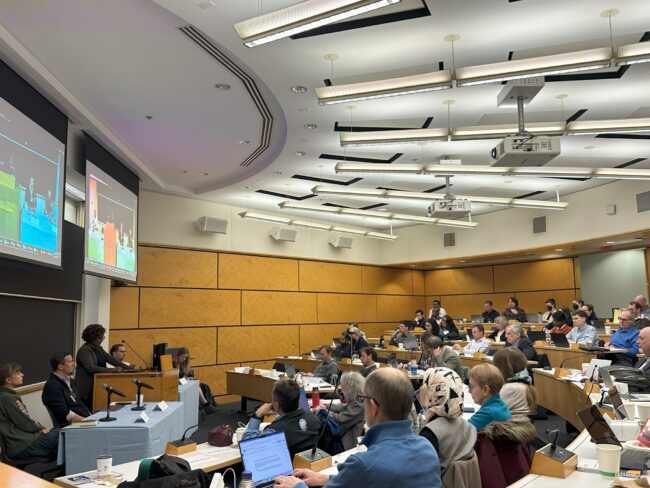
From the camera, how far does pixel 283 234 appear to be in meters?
12.6

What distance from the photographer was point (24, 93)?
5430mm

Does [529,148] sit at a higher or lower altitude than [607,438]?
higher

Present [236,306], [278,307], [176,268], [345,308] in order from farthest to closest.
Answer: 1. [345,308]
2. [278,307]
3. [236,306]
4. [176,268]

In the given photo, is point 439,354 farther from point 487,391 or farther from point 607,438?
point 607,438

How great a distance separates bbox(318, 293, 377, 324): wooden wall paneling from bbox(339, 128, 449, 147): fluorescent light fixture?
8.16 m

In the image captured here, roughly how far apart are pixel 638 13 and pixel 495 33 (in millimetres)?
1164

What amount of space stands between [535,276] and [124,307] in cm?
1041

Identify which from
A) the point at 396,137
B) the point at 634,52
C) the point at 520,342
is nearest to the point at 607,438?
the point at 634,52

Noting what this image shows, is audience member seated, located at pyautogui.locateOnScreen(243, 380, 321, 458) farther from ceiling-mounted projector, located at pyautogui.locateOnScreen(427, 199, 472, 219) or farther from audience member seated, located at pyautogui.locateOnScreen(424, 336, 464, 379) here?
ceiling-mounted projector, located at pyautogui.locateOnScreen(427, 199, 472, 219)

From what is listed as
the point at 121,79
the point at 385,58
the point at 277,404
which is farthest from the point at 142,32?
the point at 277,404

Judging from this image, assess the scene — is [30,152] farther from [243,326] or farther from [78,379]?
[243,326]

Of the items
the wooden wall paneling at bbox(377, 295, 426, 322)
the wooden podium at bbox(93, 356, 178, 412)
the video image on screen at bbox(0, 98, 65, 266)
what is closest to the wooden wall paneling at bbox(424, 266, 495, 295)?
the wooden wall paneling at bbox(377, 295, 426, 322)

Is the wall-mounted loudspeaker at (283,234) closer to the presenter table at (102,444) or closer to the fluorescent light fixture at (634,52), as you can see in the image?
the presenter table at (102,444)

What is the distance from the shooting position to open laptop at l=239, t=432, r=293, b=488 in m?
2.68
